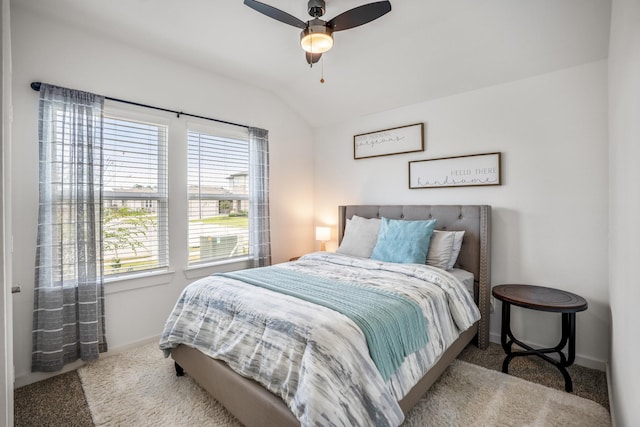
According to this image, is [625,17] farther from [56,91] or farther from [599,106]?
[56,91]

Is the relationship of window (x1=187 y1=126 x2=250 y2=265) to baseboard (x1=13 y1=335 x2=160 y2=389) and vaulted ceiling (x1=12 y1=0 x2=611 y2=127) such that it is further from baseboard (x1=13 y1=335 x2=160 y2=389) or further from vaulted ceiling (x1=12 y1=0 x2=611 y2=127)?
baseboard (x1=13 y1=335 x2=160 y2=389)

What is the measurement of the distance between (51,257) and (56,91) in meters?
1.25

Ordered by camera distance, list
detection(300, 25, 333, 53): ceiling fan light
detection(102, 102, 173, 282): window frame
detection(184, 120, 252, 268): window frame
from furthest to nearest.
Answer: detection(184, 120, 252, 268): window frame
detection(102, 102, 173, 282): window frame
detection(300, 25, 333, 53): ceiling fan light

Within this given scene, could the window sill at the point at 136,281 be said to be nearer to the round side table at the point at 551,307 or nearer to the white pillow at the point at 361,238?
the white pillow at the point at 361,238

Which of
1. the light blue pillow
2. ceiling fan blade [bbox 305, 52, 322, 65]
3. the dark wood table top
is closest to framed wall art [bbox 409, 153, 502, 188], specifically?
the light blue pillow

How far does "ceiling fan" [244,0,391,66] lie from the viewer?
191 centimetres

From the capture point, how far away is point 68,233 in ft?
7.80

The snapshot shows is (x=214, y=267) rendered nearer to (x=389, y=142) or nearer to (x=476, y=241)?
(x=389, y=142)

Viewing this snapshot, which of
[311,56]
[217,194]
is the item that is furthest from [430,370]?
[217,194]

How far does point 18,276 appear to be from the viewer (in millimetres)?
2225

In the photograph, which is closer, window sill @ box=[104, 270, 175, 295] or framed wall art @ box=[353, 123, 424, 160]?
window sill @ box=[104, 270, 175, 295]

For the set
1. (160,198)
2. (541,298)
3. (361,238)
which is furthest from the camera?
(361,238)

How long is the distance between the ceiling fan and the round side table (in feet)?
7.08

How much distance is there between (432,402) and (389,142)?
2586mm
